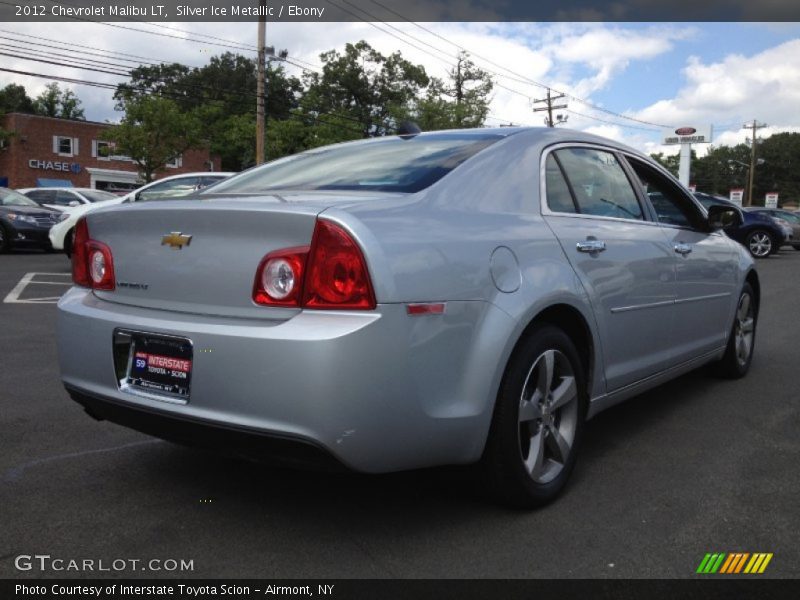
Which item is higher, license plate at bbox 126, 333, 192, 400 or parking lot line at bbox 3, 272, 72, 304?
license plate at bbox 126, 333, 192, 400

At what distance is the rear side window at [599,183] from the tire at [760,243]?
19.2m

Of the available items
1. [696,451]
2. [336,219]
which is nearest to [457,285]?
[336,219]

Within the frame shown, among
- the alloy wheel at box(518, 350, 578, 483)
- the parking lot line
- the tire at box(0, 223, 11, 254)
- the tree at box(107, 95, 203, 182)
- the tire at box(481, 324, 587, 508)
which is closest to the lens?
the tire at box(481, 324, 587, 508)

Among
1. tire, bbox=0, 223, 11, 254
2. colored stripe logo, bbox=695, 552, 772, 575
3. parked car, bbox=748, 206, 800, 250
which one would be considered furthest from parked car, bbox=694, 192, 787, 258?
colored stripe logo, bbox=695, 552, 772, 575

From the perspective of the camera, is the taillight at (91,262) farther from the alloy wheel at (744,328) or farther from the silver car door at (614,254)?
the alloy wheel at (744,328)

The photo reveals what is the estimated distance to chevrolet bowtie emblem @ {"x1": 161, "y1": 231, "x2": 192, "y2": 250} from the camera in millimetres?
2678

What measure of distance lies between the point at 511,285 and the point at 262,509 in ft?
4.21

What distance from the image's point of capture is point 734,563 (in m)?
2.57

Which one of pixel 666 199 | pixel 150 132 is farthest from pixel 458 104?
pixel 666 199

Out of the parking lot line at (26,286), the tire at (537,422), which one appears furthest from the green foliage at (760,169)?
Result: the tire at (537,422)

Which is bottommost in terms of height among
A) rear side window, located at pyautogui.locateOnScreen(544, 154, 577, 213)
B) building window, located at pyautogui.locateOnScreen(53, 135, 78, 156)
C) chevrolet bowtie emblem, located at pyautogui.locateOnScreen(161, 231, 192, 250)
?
chevrolet bowtie emblem, located at pyautogui.locateOnScreen(161, 231, 192, 250)

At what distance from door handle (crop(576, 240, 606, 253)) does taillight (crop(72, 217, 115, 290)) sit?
6.29 ft

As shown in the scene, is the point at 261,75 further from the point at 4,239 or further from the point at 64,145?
the point at 64,145

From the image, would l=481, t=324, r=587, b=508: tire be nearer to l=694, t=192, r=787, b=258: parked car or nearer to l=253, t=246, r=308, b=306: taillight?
l=253, t=246, r=308, b=306: taillight
